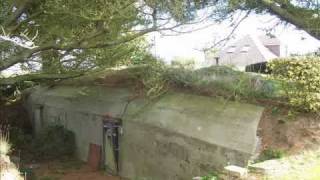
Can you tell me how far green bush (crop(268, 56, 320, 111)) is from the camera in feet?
32.2

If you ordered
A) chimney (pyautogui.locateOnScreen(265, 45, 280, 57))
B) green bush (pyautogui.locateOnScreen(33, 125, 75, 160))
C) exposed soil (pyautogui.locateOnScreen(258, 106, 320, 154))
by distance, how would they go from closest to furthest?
1. exposed soil (pyautogui.locateOnScreen(258, 106, 320, 154))
2. green bush (pyautogui.locateOnScreen(33, 125, 75, 160))
3. chimney (pyautogui.locateOnScreen(265, 45, 280, 57))

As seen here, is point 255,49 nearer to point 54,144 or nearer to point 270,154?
point 54,144

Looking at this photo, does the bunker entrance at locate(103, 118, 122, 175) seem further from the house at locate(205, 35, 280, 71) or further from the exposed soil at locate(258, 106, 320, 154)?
the house at locate(205, 35, 280, 71)

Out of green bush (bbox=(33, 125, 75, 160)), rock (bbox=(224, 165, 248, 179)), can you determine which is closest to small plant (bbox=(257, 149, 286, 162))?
rock (bbox=(224, 165, 248, 179))

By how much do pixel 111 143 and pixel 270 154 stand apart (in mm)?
6465

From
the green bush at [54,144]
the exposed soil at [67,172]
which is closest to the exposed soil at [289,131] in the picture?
the exposed soil at [67,172]

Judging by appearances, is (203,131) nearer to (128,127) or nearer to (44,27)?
(128,127)

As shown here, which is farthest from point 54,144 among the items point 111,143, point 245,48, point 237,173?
point 245,48

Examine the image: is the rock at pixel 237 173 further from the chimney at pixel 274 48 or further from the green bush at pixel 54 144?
the chimney at pixel 274 48

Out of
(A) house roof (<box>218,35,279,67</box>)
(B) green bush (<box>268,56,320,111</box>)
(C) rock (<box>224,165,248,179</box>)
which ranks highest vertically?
(A) house roof (<box>218,35,279,67</box>)

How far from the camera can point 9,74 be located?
51.3 feet

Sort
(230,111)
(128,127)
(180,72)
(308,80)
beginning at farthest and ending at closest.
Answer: (128,127)
(180,72)
(230,111)
(308,80)

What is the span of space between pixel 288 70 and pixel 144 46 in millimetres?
5075

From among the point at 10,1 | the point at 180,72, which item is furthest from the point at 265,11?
the point at 10,1
